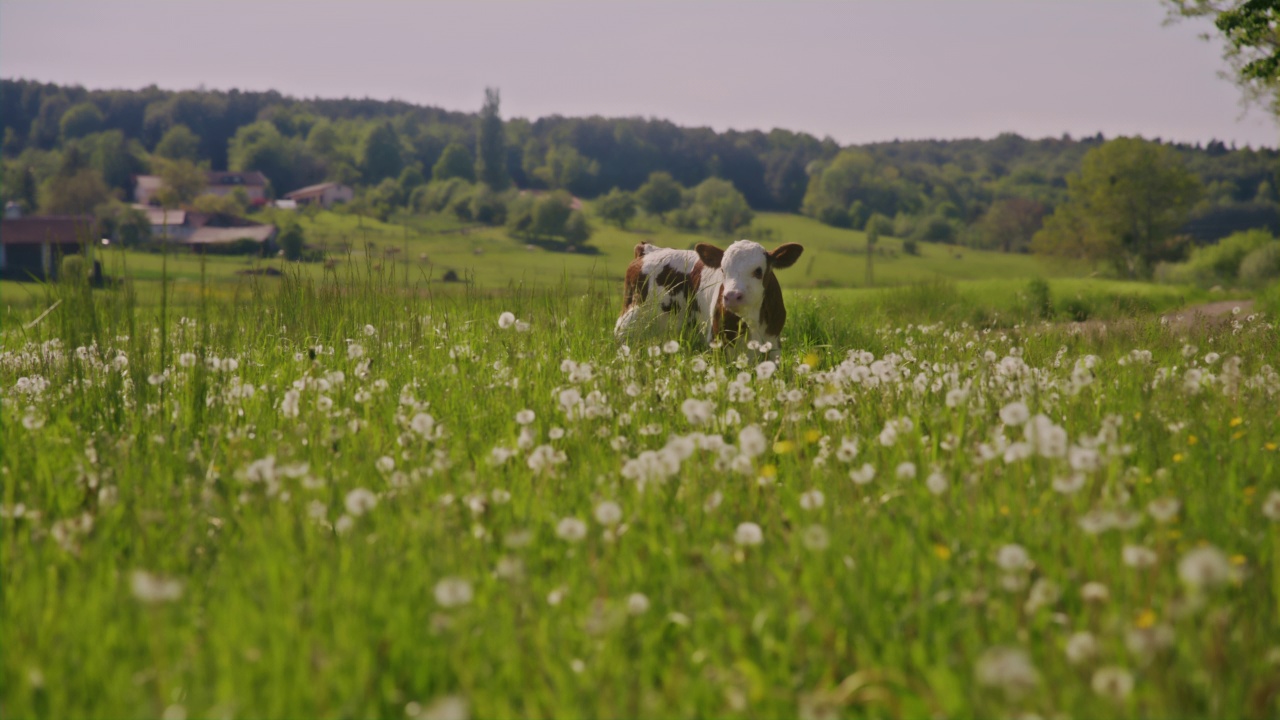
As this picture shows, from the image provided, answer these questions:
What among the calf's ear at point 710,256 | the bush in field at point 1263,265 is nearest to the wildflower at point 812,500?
the calf's ear at point 710,256

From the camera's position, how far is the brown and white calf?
8.59 metres

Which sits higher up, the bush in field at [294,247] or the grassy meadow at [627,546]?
the bush in field at [294,247]

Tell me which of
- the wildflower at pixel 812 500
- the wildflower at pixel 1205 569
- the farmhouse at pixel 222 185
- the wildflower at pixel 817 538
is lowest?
the farmhouse at pixel 222 185

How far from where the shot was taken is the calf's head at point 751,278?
8477 millimetres

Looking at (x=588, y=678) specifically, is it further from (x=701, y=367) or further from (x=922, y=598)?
(x=701, y=367)

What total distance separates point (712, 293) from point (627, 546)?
575 cm

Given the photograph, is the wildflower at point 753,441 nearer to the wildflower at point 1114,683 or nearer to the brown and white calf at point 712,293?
the wildflower at point 1114,683

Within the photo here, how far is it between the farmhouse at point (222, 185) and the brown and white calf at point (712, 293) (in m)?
174

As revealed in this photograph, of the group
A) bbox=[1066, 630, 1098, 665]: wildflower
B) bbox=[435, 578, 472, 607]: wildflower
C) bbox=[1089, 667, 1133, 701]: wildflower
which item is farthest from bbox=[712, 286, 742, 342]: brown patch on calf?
bbox=[1089, 667, 1133, 701]: wildflower

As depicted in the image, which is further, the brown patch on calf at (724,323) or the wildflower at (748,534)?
the brown patch on calf at (724,323)

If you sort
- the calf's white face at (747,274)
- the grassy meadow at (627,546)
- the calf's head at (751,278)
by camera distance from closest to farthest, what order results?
1. the grassy meadow at (627,546)
2. the calf's white face at (747,274)
3. the calf's head at (751,278)

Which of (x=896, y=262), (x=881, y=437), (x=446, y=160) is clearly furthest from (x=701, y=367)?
(x=446, y=160)

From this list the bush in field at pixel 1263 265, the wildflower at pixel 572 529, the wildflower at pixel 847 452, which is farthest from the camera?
the bush in field at pixel 1263 265

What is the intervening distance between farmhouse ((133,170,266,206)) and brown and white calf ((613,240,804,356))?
6855 inches
